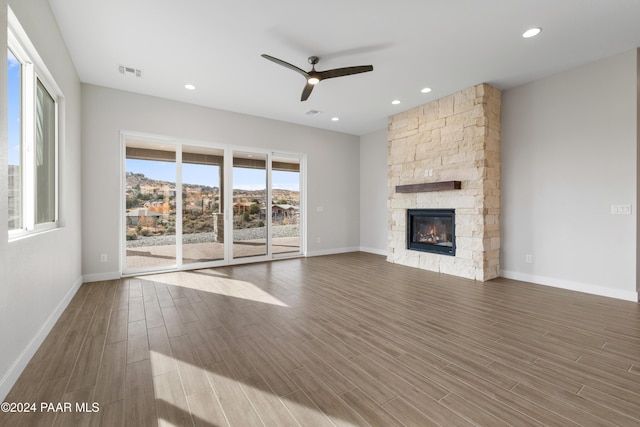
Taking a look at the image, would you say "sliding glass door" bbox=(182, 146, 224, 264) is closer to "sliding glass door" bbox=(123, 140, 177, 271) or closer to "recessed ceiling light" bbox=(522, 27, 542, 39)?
"sliding glass door" bbox=(123, 140, 177, 271)

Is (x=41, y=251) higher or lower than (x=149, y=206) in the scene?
lower

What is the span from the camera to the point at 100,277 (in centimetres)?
443

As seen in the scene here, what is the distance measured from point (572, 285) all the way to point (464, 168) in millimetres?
2252

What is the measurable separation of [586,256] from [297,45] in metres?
4.78

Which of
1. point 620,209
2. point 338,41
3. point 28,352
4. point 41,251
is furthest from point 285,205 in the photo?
point 620,209

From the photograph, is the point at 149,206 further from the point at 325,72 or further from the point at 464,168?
A: the point at 464,168

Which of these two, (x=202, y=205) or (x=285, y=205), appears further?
(x=285, y=205)

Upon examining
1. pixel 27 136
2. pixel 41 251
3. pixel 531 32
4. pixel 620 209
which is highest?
pixel 531 32

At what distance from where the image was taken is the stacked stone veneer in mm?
4438

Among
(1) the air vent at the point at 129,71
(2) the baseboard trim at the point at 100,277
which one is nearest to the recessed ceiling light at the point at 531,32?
(1) the air vent at the point at 129,71

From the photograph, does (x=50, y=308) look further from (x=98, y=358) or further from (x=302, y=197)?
(x=302, y=197)

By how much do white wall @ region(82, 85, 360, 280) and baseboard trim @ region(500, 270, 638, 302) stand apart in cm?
380

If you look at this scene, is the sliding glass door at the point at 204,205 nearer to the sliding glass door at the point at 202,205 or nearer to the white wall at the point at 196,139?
the sliding glass door at the point at 202,205

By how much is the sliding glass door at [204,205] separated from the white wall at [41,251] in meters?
0.85
